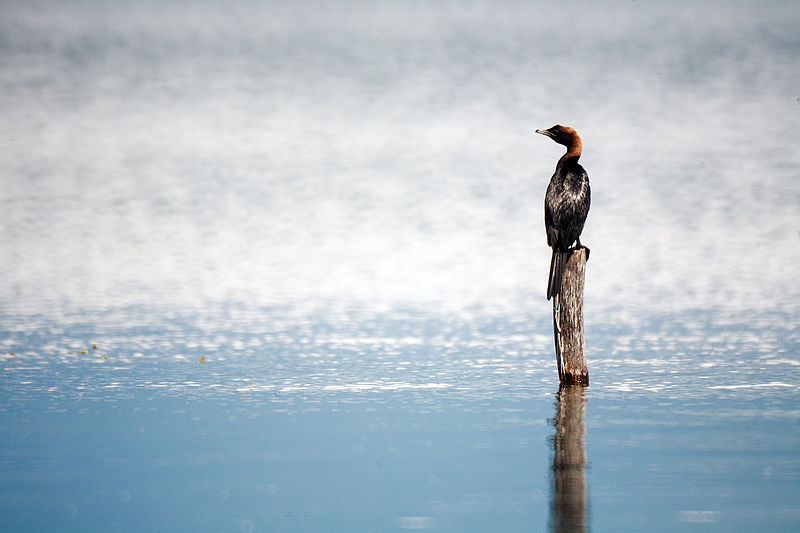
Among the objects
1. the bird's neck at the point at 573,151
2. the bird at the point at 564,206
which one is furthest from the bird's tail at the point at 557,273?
the bird's neck at the point at 573,151

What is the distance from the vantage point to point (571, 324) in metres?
8.73

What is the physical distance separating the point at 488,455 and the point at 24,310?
41.9ft

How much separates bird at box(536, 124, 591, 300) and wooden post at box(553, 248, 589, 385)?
0.22 feet

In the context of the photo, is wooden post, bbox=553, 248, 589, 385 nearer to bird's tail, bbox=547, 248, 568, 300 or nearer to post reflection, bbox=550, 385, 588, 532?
bird's tail, bbox=547, 248, 568, 300

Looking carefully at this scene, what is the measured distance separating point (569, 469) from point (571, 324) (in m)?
3.18

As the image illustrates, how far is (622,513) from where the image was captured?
15.9 feet

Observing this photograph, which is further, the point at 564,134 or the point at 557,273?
the point at 564,134

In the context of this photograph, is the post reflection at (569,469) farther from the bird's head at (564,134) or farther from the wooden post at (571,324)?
the bird's head at (564,134)

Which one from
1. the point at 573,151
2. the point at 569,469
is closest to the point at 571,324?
the point at 573,151

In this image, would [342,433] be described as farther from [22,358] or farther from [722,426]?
[22,358]

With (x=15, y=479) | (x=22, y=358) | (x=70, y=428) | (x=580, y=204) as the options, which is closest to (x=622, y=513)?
(x=15, y=479)

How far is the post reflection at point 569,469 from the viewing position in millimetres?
4703

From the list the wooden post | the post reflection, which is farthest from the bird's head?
the post reflection

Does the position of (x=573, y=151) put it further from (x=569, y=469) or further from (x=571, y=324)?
(x=569, y=469)
